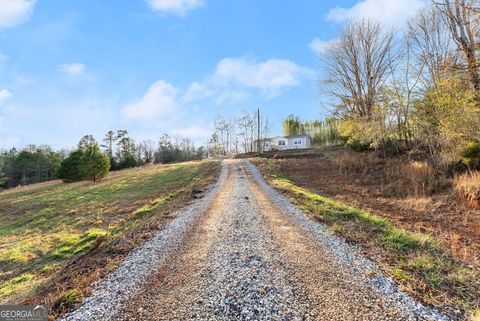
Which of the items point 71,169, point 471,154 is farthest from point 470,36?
point 71,169

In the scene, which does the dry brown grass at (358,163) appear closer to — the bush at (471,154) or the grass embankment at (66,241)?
the bush at (471,154)

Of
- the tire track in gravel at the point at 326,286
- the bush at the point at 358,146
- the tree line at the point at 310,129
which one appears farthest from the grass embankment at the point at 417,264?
the tree line at the point at 310,129

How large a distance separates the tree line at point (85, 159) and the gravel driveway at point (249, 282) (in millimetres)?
28032

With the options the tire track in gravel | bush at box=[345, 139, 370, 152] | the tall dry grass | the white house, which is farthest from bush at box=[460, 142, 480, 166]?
the white house

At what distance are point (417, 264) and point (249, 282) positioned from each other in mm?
2821

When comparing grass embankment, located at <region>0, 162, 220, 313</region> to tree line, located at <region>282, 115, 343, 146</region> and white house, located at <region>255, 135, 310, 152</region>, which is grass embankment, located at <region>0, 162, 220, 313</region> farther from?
tree line, located at <region>282, 115, 343, 146</region>

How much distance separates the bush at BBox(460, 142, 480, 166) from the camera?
10.7 metres

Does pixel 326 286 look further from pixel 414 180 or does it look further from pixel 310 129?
pixel 310 129

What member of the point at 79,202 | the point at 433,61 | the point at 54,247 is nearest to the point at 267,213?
the point at 54,247

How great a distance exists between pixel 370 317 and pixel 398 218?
6.33 m

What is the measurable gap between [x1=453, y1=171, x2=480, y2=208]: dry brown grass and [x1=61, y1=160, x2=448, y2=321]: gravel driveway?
718cm

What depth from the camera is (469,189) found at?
920 centimetres

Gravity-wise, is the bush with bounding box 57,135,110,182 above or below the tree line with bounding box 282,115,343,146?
below

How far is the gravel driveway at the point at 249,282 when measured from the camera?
2830 millimetres
